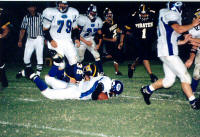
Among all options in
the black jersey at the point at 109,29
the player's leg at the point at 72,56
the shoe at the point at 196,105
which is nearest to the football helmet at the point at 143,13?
the black jersey at the point at 109,29

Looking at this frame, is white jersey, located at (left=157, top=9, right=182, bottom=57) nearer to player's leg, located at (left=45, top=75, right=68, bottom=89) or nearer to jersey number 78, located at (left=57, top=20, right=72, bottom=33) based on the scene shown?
player's leg, located at (left=45, top=75, right=68, bottom=89)

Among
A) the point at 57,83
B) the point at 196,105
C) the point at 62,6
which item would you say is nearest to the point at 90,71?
the point at 57,83

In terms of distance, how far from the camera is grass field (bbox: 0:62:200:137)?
470 cm

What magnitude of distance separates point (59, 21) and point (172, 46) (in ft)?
9.00

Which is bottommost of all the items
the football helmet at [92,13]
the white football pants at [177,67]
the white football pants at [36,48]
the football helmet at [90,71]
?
the white football pants at [36,48]

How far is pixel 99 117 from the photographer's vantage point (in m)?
5.56

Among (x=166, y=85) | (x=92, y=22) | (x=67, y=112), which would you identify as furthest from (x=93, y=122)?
(x=92, y=22)

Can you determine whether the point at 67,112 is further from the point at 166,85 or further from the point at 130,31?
the point at 130,31

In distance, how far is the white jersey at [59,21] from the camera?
7805 mm

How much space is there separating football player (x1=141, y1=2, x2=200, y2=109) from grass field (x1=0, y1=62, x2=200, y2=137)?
41 cm

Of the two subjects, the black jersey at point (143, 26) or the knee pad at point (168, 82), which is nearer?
the knee pad at point (168, 82)

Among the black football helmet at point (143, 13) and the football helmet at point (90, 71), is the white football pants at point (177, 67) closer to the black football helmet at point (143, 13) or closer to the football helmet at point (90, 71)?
the football helmet at point (90, 71)

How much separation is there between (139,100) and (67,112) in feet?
5.48

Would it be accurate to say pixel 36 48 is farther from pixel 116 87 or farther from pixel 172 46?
pixel 172 46
